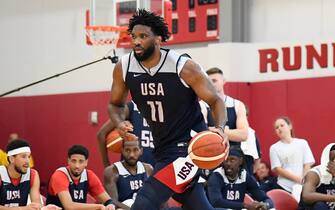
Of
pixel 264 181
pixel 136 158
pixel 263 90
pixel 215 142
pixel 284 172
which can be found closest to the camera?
pixel 215 142

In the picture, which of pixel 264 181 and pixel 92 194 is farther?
pixel 264 181

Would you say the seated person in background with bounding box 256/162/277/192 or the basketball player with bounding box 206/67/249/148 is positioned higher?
the basketball player with bounding box 206/67/249/148

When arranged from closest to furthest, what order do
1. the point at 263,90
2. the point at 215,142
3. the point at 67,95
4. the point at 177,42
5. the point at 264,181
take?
the point at 215,142
the point at 264,181
the point at 263,90
the point at 177,42
the point at 67,95

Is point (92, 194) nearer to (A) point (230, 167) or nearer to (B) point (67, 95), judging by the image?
(A) point (230, 167)

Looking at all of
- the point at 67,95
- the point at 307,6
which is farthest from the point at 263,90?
the point at 67,95

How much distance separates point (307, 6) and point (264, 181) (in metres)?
2.78

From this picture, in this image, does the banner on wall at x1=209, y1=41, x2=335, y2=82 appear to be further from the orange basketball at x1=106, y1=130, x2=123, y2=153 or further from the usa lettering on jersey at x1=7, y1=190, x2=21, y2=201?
the usa lettering on jersey at x1=7, y1=190, x2=21, y2=201

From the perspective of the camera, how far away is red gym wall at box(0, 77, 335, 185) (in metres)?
13.5

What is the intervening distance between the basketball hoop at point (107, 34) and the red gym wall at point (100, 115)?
1.82 meters

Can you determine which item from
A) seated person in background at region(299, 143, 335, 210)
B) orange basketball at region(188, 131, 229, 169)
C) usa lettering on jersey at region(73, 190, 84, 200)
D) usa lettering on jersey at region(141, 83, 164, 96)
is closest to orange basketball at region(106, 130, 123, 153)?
usa lettering on jersey at region(73, 190, 84, 200)

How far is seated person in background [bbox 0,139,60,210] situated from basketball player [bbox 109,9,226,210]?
3220 millimetres

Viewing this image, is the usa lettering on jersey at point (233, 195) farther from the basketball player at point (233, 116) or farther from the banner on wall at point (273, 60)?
the banner on wall at point (273, 60)

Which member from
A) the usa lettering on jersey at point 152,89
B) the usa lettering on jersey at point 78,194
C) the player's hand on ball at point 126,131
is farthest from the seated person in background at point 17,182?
the usa lettering on jersey at point 152,89

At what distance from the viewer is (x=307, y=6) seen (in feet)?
45.7
